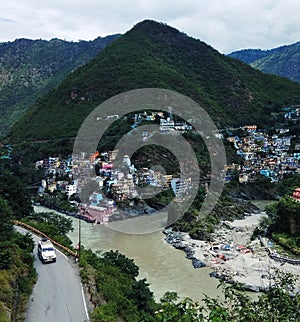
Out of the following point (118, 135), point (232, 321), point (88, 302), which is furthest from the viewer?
point (118, 135)

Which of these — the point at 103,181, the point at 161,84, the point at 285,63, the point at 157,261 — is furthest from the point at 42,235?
the point at 285,63

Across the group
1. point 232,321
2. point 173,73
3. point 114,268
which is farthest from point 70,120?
point 232,321

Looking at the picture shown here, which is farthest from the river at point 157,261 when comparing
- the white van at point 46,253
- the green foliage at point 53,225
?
the white van at point 46,253

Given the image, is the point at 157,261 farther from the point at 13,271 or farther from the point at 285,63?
the point at 285,63

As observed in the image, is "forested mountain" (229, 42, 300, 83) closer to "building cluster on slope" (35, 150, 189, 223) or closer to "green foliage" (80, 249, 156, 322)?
"building cluster on slope" (35, 150, 189, 223)

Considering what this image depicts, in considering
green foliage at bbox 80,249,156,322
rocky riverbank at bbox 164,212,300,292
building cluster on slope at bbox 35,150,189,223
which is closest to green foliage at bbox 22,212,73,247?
green foliage at bbox 80,249,156,322

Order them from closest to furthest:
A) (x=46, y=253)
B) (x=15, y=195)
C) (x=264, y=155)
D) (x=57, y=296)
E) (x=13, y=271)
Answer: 1. (x=57, y=296)
2. (x=13, y=271)
3. (x=46, y=253)
4. (x=15, y=195)
5. (x=264, y=155)

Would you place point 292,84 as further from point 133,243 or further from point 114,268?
point 114,268
